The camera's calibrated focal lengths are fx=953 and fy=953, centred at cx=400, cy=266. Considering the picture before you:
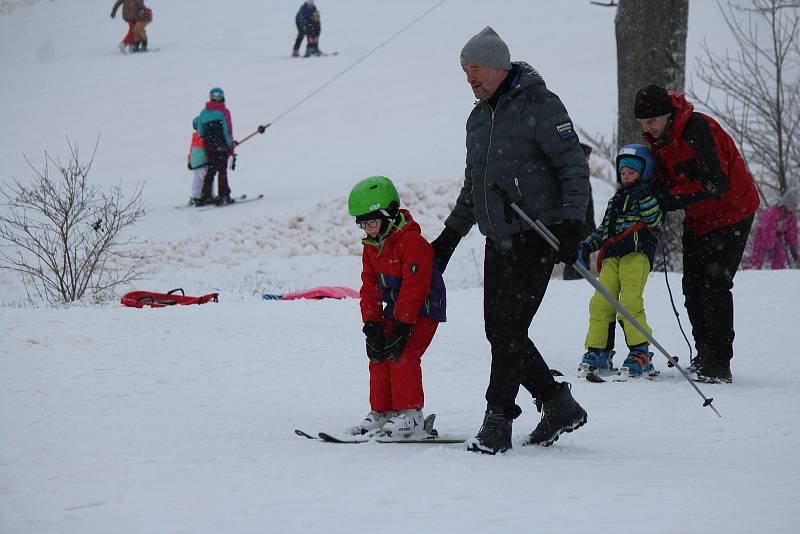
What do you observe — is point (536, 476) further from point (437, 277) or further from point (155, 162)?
point (155, 162)

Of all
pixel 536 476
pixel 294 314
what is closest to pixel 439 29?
pixel 294 314

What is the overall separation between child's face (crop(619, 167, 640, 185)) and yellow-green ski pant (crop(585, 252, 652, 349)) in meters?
0.51

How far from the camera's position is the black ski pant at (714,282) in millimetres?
6004

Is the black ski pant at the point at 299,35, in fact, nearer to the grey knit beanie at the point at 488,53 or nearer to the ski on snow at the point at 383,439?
the grey knit beanie at the point at 488,53

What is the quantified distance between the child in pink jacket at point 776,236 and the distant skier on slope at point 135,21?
21.0 meters

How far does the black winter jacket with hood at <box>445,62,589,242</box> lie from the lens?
13.7ft

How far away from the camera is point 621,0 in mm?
10172

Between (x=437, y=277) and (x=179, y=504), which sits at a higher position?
(x=437, y=277)

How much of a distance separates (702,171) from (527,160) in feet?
6.46

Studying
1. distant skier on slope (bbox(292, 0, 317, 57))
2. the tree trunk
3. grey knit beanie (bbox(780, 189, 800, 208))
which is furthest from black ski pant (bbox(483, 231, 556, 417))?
distant skier on slope (bbox(292, 0, 317, 57))

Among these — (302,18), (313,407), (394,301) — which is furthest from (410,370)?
(302,18)

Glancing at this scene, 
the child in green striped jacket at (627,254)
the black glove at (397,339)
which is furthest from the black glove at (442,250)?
the child in green striped jacket at (627,254)

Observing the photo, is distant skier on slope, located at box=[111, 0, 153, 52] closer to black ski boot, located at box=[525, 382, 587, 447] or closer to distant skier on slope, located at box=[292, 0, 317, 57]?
distant skier on slope, located at box=[292, 0, 317, 57]

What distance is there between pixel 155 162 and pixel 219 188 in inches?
165
